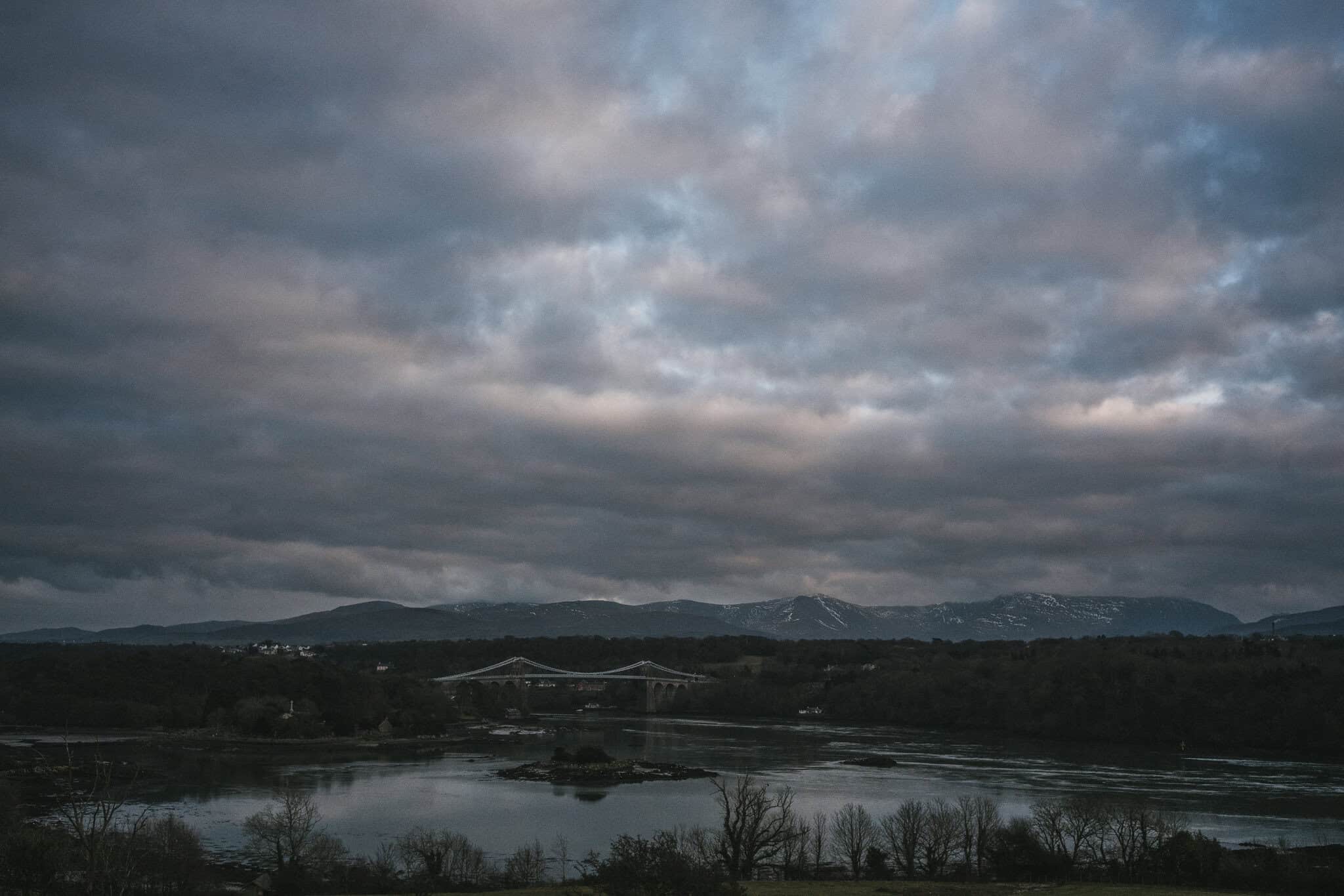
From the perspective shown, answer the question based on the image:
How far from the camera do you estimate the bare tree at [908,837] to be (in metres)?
31.3

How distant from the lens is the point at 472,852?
33.5 metres

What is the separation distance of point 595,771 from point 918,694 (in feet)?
189

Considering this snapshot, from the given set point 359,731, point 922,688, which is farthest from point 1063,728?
point 359,731

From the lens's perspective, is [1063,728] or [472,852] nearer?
[472,852]

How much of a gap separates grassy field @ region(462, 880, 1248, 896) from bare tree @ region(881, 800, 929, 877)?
3773mm

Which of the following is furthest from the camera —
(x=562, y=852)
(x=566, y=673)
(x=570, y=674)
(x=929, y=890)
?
(x=566, y=673)

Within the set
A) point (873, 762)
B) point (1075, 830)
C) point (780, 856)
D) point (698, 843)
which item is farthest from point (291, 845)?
point (873, 762)

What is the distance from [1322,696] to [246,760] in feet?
252

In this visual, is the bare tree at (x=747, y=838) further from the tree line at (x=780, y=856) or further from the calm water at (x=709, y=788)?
the calm water at (x=709, y=788)

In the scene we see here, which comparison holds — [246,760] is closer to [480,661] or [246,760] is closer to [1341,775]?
[1341,775]

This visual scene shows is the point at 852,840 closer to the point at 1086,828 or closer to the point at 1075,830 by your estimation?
the point at 1075,830

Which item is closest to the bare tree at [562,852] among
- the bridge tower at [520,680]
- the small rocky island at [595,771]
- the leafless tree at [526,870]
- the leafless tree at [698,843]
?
the leafless tree at [526,870]

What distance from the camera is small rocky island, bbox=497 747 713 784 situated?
58.4 meters

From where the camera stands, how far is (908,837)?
3195cm
